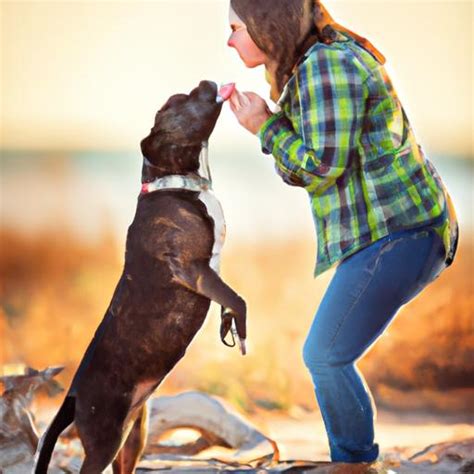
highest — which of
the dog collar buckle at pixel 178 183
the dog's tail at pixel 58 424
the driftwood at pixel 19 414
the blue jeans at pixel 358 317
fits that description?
the dog collar buckle at pixel 178 183

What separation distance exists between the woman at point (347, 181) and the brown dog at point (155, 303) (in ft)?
0.98

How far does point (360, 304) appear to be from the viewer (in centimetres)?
251

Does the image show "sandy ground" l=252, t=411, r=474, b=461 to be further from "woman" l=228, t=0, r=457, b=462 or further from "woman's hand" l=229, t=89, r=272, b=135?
"woman's hand" l=229, t=89, r=272, b=135

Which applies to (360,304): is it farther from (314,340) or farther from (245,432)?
(245,432)

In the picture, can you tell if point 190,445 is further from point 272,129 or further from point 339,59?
point 339,59

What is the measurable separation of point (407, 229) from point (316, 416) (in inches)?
Result: 68.3

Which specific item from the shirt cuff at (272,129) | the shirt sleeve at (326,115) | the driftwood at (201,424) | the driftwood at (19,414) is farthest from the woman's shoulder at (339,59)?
the driftwood at (201,424)

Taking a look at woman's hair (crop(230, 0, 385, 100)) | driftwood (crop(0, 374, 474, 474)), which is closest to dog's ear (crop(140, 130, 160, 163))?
woman's hair (crop(230, 0, 385, 100))

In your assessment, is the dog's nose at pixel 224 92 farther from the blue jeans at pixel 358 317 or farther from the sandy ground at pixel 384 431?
the sandy ground at pixel 384 431

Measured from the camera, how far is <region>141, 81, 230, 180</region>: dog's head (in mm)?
2740

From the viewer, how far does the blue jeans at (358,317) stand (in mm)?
2492

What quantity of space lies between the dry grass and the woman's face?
152cm

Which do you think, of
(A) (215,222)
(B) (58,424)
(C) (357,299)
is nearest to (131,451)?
(B) (58,424)

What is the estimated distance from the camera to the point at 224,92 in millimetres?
2740
